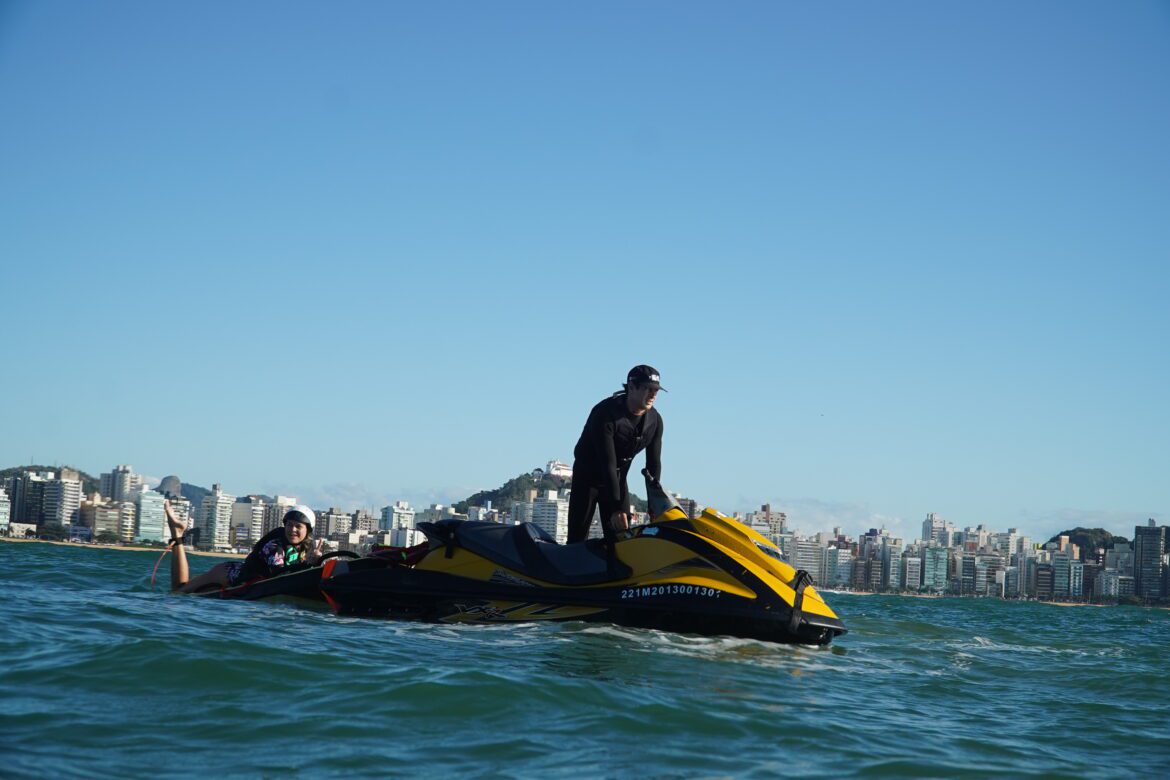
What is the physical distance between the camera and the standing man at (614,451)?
359 inches

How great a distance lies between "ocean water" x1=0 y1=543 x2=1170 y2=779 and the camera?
428 cm

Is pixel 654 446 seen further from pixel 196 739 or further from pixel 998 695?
pixel 196 739

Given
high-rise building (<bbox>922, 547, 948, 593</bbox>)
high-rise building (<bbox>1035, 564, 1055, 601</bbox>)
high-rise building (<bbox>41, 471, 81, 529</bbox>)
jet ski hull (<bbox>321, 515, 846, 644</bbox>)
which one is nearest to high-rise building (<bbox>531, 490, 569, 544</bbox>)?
high-rise building (<bbox>41, 471, 81, 529</bbox>)

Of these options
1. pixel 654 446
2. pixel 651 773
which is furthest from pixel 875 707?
pixel 654 446

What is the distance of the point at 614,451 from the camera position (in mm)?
9328

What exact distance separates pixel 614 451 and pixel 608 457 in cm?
21

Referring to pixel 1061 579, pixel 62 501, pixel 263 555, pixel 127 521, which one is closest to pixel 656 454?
pixel 263 555

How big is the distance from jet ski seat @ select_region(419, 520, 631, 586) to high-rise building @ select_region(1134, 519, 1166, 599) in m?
111

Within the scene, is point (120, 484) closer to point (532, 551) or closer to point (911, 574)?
point (911, 574)

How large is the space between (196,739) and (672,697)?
7.79 ft

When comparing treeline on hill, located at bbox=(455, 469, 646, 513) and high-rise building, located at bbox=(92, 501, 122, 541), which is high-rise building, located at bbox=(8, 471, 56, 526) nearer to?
high-rise building, located at bbox=(92, 501, 122, 541)

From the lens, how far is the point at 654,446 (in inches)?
385

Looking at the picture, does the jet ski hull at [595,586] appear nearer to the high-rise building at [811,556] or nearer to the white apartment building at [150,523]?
the white apartment building at [150,523]

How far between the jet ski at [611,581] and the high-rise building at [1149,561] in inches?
4345
